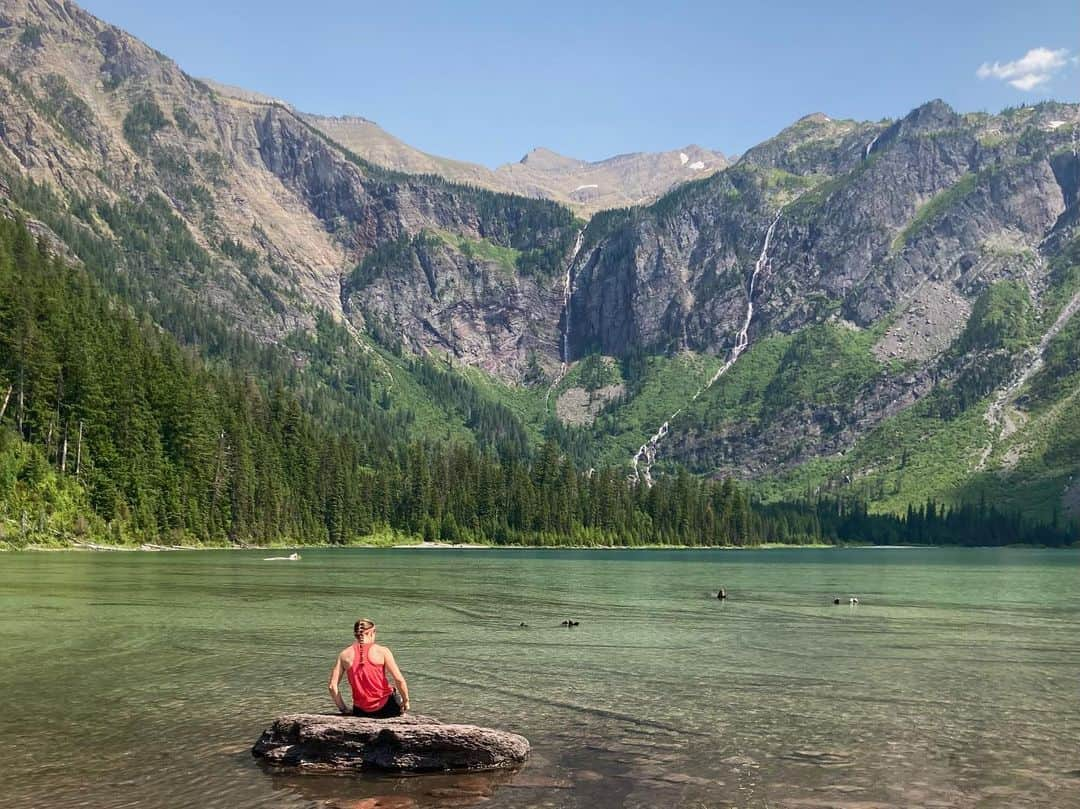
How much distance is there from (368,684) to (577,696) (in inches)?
475

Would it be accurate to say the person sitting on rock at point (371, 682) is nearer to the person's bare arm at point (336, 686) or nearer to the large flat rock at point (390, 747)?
the person's bare arm at point (336, 686)

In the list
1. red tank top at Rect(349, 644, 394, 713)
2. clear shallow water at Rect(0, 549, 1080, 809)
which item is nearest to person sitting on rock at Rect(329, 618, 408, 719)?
red tank top at Rect(349, 644, 394, 713)

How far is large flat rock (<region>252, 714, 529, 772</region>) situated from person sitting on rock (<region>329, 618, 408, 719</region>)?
3.69 ft

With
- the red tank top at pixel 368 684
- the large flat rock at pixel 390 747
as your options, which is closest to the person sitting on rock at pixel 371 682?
the red tank top at pixel 368 684

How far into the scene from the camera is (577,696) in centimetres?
3688

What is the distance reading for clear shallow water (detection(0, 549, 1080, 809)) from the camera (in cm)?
2398

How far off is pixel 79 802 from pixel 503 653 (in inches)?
1129

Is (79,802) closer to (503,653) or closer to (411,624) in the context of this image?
(503,653)

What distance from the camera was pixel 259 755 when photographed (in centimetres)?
2623

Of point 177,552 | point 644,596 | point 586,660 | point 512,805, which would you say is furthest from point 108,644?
point 177,552

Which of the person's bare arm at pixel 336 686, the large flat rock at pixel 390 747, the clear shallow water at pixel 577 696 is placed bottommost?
the clear shallow water at pixel 577 696

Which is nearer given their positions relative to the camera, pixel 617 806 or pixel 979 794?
pixel 617 806

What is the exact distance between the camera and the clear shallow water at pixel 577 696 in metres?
24.0

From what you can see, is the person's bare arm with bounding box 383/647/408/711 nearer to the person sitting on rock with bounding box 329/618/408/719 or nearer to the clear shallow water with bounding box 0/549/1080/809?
the person sitting on rock with bounding box 329/618/408/719
